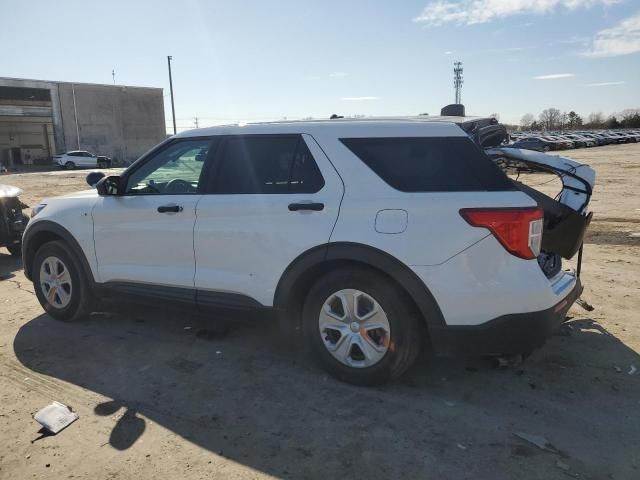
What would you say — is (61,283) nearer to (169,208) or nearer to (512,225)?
(169,208)

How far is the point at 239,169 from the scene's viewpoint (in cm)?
402

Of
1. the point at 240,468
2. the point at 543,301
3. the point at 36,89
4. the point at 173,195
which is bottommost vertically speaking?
the point at 240,468

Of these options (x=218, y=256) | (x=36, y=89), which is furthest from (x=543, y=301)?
(x=36, y=89)

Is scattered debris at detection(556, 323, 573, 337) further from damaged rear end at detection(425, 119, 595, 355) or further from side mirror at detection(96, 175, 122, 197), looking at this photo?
side mirror at detection(96, 175, 122, 197)

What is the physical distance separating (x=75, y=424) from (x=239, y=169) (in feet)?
6.69

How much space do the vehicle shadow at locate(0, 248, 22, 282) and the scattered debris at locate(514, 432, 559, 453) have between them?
21.5ft

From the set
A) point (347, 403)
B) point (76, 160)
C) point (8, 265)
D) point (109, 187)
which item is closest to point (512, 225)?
point (347, 403)

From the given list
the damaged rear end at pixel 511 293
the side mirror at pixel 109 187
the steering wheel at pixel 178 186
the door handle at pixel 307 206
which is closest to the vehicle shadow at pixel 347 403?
the damaged rear end at pixel 511 293

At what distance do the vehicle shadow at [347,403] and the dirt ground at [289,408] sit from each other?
0.01 metres

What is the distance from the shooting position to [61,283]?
5008 mm

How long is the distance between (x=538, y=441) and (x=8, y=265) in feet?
24.7

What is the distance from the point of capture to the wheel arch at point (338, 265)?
3.30m

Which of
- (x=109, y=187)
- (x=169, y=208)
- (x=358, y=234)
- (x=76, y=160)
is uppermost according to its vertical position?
(x=109, y=187)

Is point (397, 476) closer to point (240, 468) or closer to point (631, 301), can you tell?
point (240, 468)
